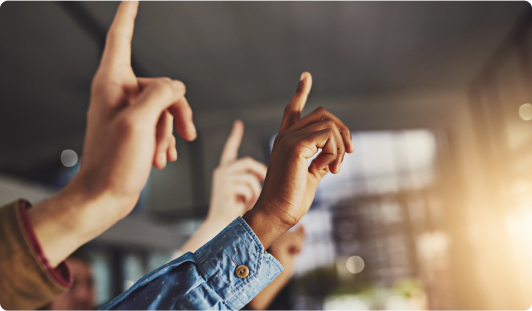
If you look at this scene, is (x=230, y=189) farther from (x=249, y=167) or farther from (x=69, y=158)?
(x=69, y=158)

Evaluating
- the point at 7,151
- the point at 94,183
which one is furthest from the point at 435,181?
the point at 7,151

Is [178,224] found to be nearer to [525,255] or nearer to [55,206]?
[55,206]

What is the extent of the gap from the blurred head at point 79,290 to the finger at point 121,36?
44 centimetres

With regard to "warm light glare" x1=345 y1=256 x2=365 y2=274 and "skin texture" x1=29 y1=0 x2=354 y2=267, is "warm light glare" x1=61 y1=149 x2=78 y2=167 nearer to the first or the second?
"skin texture" x1=29 y1=0 x2=354 y2=267

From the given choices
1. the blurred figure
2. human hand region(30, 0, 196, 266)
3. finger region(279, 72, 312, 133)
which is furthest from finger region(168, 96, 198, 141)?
the blurred figure

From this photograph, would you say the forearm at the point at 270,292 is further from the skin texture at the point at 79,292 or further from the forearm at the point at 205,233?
the skin texture at the point at 79,292

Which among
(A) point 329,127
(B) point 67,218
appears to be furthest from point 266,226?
(B) point 67,218

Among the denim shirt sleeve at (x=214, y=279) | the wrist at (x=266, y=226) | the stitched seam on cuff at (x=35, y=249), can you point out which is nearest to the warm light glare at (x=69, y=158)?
the stitched seam on cuff at (x=35, y=249)

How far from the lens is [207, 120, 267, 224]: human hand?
77cm

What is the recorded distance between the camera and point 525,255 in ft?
2.27

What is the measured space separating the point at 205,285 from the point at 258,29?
553mm

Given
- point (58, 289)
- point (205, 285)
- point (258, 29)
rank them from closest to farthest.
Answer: point (205, 285)
point (58, 289)
point (258, 29)

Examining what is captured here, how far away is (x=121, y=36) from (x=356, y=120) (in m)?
0.56

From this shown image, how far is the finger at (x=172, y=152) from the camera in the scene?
0.74 metres
